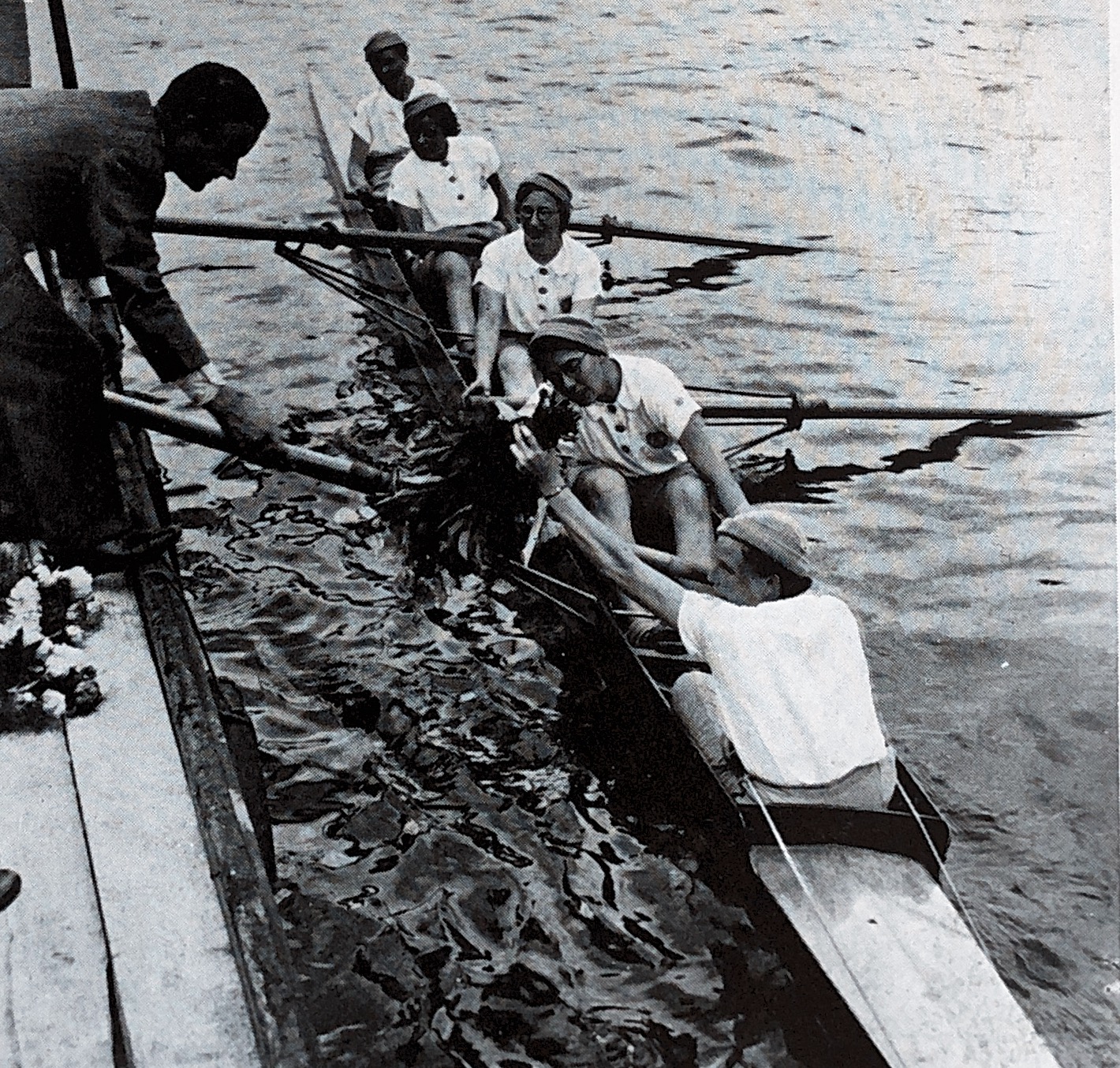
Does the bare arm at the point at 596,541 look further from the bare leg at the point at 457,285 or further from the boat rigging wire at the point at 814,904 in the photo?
the bare leg at the point at 457,285

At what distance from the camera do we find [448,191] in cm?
600

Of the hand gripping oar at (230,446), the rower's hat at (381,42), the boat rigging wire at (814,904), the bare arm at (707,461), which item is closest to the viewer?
the boat rigging wire at (814,904)

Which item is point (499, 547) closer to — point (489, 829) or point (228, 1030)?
point (489, 829)

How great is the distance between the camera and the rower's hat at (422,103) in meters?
5.86

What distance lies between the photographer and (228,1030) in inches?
Answer: 88.9

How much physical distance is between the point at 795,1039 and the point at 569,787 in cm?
107

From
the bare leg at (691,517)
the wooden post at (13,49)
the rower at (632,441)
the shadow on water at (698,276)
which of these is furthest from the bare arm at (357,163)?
the bare leg at (691,517)

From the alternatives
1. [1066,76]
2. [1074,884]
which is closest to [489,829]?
[1074,884]

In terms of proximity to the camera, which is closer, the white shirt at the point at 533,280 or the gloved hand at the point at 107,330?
the gloved hand at the point at 107,330

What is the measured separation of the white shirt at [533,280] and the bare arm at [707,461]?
1.13 metres

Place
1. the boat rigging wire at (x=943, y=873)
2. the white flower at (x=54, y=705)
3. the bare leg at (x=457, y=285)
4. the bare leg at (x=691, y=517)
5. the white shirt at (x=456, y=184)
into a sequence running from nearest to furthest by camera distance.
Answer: the white flower at (x=54, y=705) → the boat rigging wire at (x=943, y=873) → the bare leg at (x=691, y=517) → the bare leg at (x=457, y=285) → the white shirt at (x=456, y=184)

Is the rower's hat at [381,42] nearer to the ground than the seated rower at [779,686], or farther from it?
farther from it

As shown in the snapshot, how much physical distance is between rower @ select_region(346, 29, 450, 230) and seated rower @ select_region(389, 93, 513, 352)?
102 mm

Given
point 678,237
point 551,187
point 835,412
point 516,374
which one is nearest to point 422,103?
point 551,187
